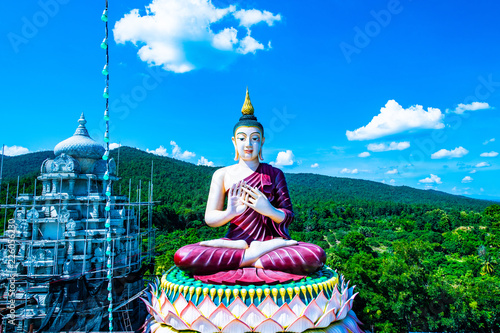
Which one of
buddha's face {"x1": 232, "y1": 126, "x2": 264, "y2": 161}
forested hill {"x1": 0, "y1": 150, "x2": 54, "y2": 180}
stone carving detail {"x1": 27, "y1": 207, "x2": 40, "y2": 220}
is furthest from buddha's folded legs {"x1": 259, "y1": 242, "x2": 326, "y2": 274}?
forested hill {"x1": 0, "y1": 150, "x2": 54, "y2": 180}

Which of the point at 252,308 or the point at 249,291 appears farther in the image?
the point at 249,291

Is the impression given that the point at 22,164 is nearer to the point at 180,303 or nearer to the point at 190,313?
the point at 180,303

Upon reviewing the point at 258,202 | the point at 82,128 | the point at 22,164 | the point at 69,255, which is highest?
the point at 22,164

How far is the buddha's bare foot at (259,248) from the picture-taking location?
721cm

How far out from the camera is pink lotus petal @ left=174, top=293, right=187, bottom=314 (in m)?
6.28

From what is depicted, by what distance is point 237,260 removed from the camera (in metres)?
7.13

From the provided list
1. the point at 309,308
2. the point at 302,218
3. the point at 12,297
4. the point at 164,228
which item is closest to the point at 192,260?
the point at 309,308

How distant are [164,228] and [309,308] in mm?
37074

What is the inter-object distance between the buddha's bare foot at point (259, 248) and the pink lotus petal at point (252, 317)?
1328mm

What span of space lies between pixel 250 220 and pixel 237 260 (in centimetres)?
128

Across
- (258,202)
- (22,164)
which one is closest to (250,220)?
(258,202)

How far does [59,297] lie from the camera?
15.0 m

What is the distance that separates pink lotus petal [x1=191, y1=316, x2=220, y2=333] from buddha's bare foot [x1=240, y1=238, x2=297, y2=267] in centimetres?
150

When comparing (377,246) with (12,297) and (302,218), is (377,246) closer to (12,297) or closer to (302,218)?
(302,218)
